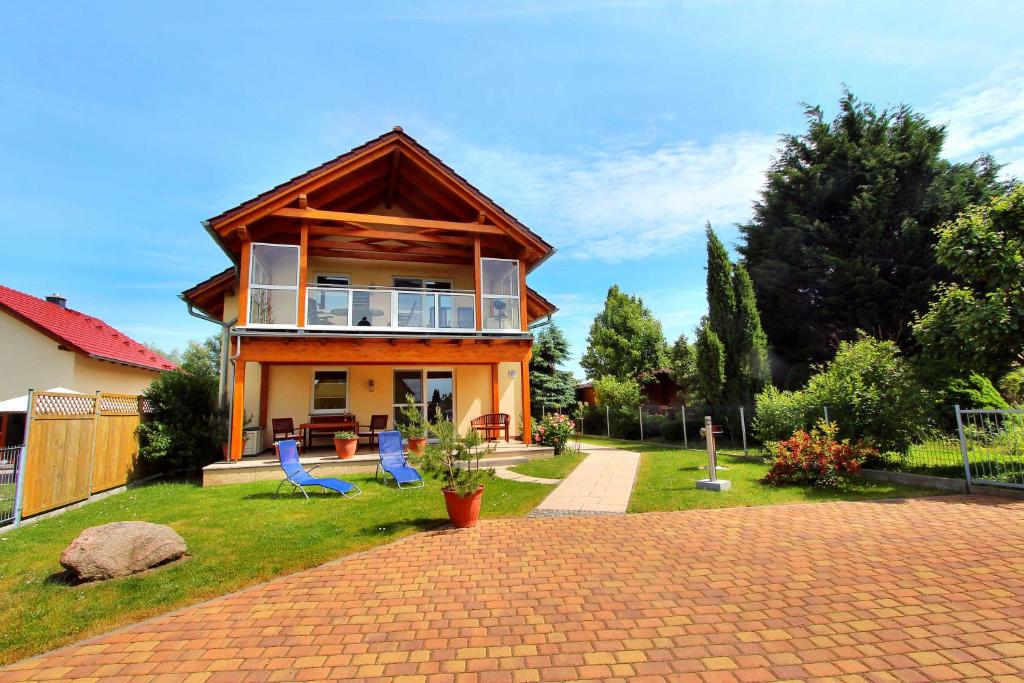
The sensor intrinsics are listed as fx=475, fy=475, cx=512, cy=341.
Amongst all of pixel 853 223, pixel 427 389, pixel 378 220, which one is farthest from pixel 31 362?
pixel 853 223

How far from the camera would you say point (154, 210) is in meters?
13.6

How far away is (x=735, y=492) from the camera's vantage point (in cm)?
842

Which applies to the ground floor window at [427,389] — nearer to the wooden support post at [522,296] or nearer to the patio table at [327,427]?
the patio table at [327,427]

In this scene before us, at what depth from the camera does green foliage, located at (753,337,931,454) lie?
9.91m

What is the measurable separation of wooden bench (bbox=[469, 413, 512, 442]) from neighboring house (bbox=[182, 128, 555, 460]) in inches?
27.1

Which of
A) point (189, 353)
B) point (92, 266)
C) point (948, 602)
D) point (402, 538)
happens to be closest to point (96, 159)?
point (402, 538)

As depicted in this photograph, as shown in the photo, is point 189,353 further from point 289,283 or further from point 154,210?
point 289,283

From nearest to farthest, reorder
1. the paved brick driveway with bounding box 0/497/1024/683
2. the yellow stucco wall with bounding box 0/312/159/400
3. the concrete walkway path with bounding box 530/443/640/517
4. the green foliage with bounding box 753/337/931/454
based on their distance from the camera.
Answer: the paved brick driveway with bounding box 0/497/1024/683
the concrete walkway path with bounding box 530/443/640/517
the green foliage with bounding box 753/337/931/454
the yellow stucco wall with bounding box 0/312/159/400

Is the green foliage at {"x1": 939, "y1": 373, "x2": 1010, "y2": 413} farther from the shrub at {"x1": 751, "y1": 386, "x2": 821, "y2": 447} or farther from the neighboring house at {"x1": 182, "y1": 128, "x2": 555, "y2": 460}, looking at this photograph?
the neighboring house at {"x1": 182, "y1": 128, "x2": 555, "y2": 460}

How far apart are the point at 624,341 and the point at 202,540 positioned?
29.5m

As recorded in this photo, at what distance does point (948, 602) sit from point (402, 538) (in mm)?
5529

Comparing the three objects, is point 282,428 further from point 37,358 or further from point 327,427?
point 37,358

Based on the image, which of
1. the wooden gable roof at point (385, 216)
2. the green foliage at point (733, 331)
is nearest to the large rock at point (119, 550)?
the wooden gable roof at point (385, 216)

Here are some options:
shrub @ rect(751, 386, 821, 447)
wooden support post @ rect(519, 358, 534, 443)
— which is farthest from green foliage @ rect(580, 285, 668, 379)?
wooden support post @ rect(519, 358, 534, 443)
